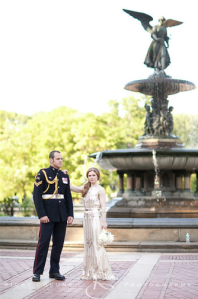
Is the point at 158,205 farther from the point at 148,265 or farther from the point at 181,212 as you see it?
the point at 148,265

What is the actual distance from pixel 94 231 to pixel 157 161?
27.9 feet

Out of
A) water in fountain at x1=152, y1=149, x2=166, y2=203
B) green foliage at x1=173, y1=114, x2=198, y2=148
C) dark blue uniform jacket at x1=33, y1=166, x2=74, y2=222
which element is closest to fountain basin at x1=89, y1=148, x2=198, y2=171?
water in fountain at x1=152, y1=149, x2=166, y2=203

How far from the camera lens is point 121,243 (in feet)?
34.8

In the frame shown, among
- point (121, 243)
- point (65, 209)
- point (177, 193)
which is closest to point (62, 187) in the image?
point (65, 209)

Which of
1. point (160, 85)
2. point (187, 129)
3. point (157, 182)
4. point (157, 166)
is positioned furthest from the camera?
point (187, 129)

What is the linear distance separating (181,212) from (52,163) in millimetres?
8621

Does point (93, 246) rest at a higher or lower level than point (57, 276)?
higher

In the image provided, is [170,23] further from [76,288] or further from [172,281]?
[76,288]

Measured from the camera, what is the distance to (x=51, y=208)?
23.6 ft

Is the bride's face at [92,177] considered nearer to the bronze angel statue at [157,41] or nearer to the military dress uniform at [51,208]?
the military dress uniform at [51,208]

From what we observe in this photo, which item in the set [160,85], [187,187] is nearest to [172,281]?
[187,187]

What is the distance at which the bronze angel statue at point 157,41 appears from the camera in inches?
718

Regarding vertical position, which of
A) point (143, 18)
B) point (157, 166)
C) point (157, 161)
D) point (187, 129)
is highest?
point (143, 18)

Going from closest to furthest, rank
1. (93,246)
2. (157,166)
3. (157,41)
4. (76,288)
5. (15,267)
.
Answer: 1. (76,288)
2. (93,246)
3. (15,267)
4. (157,166)
5. (157,41)
